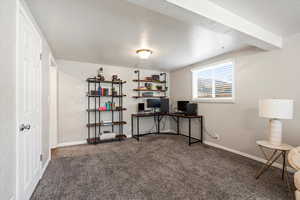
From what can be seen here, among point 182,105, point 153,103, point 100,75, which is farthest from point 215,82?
point 100,75

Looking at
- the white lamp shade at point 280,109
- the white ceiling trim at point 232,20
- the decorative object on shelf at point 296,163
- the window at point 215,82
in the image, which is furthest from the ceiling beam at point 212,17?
A: the decorative object on shelf at point 296,163

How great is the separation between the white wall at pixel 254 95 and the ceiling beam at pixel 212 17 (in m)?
0.43

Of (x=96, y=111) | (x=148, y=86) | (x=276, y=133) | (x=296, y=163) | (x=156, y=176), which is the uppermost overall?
(x=148, y=86)

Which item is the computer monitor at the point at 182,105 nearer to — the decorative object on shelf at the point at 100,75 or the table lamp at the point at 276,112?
the table lamp at the point at 276,112

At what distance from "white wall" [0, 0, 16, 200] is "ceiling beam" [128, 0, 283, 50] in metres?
1.06

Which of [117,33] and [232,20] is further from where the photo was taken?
[117,33]

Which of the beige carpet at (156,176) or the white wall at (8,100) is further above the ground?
the white wall at (8,100)

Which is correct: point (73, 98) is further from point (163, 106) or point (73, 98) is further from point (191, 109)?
point (191, 109)

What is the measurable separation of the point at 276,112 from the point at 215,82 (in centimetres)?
183

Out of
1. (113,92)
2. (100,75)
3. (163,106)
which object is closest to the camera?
(100,75)

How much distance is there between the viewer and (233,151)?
3.14m

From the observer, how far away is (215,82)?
366cm

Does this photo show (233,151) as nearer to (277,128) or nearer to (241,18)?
(277,128)

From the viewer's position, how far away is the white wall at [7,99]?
1057mm
